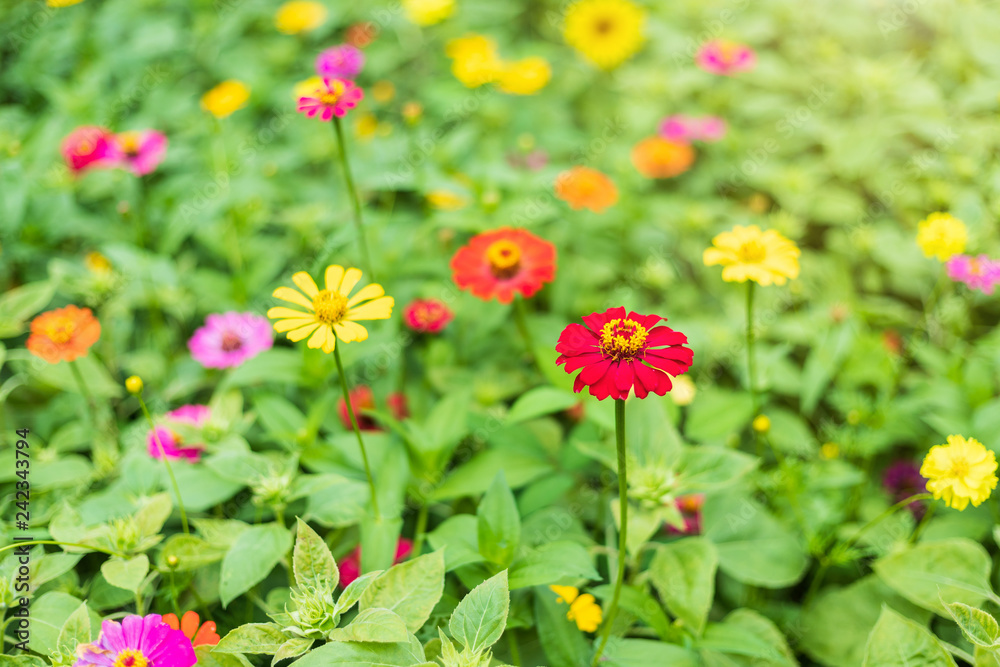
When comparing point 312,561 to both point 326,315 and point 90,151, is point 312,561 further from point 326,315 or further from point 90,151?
point 90,151

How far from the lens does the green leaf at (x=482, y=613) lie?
3.86ft

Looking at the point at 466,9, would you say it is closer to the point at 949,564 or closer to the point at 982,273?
the point at 982,273

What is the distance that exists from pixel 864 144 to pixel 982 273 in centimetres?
105

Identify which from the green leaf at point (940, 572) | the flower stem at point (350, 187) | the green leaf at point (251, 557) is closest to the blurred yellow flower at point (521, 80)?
the flower stem at point (350, 187)

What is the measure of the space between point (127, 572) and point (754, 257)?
1.50 m

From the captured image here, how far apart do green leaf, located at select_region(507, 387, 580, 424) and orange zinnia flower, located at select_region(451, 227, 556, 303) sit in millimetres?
256

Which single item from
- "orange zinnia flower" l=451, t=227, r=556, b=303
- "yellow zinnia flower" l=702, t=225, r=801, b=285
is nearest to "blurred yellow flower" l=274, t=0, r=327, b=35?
"orange zinnia flower" l=451, t=227, r=556, b=303

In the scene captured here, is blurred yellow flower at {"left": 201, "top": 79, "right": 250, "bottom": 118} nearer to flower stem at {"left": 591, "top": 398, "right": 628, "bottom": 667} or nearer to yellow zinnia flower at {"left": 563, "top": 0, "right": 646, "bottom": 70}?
yellow zinnia flower at {"left": 563, "top": 0, "right": 646, "bottom": 70}

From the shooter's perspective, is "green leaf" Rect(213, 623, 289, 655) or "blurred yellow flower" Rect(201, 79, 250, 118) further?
"blurred yellow flower" Rect(201, 79, 250, 118)

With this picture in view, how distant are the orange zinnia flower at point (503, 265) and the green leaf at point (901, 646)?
1.07 m

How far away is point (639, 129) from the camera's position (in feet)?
9.46

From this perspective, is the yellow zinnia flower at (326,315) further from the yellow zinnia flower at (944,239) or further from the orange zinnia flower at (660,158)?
the orange zinnia flower at (660,158)

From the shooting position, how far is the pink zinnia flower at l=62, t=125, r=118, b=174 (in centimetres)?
212

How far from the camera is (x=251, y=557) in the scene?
135 centimetres
